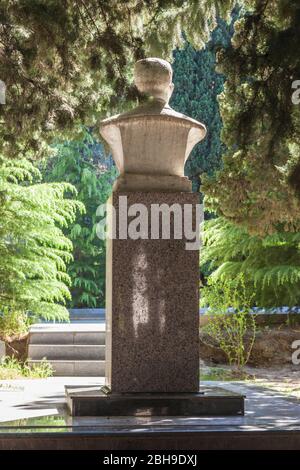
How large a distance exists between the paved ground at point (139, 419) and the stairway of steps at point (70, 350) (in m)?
3.03

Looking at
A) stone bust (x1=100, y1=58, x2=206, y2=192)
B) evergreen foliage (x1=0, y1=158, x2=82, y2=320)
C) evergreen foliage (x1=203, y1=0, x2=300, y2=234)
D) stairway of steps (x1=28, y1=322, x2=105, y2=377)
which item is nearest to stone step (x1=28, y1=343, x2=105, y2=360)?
stairway of steps (x1=28, y1=322, x2=105, y2=377)

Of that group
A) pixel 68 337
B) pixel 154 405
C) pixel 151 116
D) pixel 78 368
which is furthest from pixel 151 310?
pixel 68 337

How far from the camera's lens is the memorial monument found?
6301 mm

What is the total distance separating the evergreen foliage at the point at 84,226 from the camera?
23.6m

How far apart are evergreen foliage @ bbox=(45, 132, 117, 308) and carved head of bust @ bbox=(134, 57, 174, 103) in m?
16.5

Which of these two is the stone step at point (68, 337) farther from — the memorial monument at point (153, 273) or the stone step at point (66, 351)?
the memorial monument at point (153, 273)

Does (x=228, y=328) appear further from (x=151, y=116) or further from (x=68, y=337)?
(x=151, y=116)

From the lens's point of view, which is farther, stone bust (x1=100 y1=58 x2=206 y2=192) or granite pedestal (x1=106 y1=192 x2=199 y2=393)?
stone bust (x1=100 y1=58 x2=206 y2=192)

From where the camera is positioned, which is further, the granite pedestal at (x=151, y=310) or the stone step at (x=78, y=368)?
the stone step at (x=78, y=368)

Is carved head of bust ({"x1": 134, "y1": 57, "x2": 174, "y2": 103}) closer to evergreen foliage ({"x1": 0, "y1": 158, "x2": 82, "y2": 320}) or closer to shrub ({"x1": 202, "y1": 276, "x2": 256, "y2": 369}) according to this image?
shrub ({"x1": 202, "y1": 276, "x2": 256, "y2": 369})

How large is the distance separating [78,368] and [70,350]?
1.38 feet

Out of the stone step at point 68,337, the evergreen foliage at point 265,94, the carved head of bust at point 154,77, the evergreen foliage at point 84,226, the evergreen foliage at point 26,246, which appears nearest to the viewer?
the carved head of bust at point 154,77

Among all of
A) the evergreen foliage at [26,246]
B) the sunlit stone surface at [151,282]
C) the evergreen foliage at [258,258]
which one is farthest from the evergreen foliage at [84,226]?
the sunlit stone surface at [151,282]

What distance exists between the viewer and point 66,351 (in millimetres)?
11594
